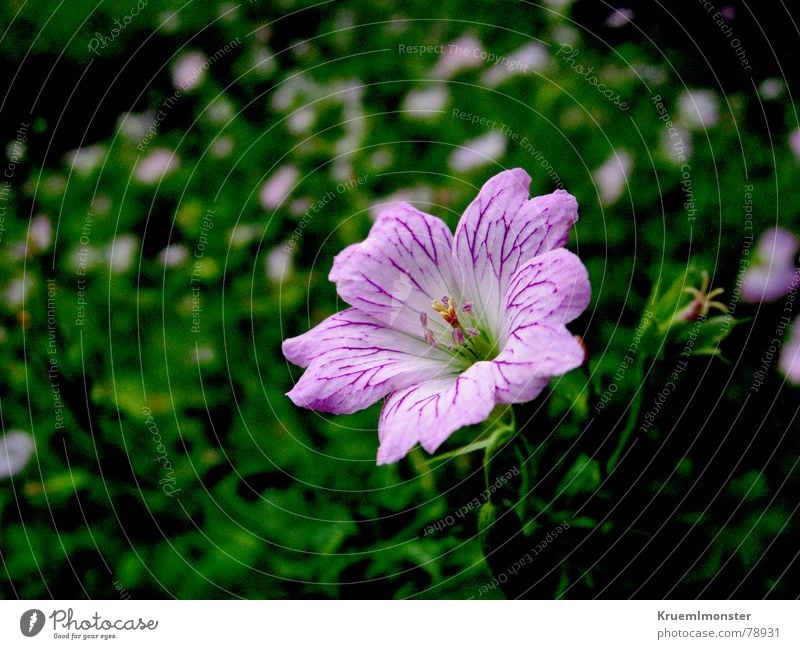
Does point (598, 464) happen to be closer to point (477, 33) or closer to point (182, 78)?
point (477, 33)

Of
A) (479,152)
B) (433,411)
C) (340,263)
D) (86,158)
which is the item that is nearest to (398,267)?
(340,263)

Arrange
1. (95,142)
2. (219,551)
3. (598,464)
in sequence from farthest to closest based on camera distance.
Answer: (95,142)
(219,551)
(598,464)

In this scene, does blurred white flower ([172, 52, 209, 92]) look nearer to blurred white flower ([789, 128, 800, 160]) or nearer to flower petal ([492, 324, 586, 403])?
flower petal ([492, 324, 586, 403])

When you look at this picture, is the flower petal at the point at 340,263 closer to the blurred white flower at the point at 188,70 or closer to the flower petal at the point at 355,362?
the flower petal at the point at 355,362

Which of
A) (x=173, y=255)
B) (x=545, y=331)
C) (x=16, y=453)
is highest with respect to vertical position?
(x=173, y=255)

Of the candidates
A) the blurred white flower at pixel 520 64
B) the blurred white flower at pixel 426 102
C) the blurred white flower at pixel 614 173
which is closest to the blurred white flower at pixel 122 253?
the blurred white flower at pixel 426 102

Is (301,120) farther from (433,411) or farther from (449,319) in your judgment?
(433,411)

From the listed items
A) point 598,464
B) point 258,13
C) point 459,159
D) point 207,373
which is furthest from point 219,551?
point 258,13
